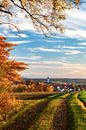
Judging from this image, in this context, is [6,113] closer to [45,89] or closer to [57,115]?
[57,115]

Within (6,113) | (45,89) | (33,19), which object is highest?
(33,19)

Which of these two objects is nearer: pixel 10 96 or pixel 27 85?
pixel 10 96

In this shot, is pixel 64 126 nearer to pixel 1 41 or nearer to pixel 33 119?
pixel 33 119

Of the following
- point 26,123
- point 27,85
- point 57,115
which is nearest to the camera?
point 26,123

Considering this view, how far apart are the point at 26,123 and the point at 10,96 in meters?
9.91

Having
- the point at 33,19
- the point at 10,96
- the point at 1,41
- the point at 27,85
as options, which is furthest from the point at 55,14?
the point at 27,85

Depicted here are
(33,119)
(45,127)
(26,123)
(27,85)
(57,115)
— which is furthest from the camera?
(27,85)

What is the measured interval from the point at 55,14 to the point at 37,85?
99215 mm

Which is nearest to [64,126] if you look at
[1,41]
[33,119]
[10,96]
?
[33,119]

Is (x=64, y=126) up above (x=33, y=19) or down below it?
below

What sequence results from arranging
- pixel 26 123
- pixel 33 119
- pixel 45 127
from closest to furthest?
1. pixel 45 127
2. pixel 26 123
3. pixel 33 119

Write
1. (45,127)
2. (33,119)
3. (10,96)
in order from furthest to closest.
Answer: (10,96) → (33,119) → (45,127)

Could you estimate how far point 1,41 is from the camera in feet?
223

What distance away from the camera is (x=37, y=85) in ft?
430
